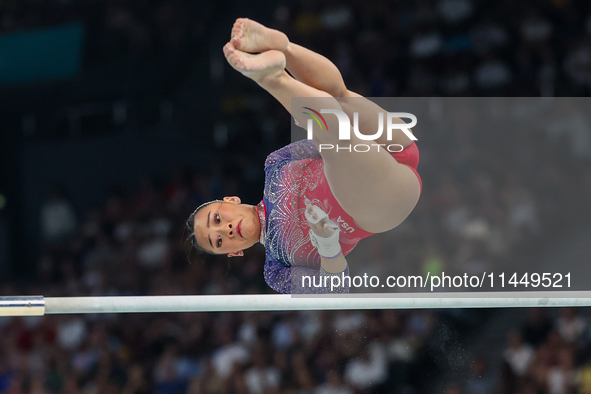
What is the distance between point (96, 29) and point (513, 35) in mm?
4032

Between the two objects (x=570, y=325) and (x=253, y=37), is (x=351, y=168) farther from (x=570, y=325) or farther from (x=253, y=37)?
(x=570, y=325)

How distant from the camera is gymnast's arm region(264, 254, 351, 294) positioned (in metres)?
2.33

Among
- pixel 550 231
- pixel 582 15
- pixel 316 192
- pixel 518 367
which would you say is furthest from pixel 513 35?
pixel 316 192

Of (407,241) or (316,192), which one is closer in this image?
(316,192)

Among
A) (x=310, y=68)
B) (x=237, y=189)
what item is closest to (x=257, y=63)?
(x=310, y=68)

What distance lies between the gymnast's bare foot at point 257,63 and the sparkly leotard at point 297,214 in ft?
1.79

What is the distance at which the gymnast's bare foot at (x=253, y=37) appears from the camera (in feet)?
6.49

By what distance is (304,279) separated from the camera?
2.38 metres

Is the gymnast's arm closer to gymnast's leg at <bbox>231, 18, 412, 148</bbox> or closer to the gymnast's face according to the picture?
the gymnast's face

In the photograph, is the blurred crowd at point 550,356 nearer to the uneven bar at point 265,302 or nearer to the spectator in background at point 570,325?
the spectator in background at point 570,325

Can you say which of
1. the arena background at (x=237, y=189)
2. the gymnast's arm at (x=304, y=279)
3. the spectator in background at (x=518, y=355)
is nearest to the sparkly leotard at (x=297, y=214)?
the gymnast's arm at (x=304, y=279)

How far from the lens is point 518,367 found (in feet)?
13.3

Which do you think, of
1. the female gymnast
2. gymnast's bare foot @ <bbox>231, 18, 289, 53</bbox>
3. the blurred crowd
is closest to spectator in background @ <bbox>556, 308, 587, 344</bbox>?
the blurred crowd

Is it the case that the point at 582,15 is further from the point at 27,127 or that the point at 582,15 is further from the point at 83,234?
the point at 27,127
